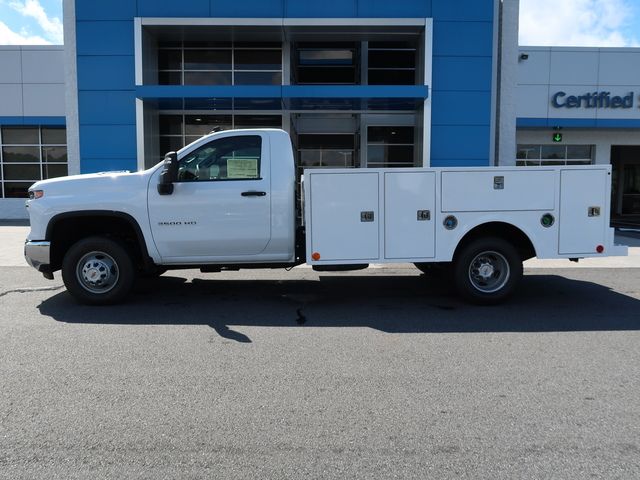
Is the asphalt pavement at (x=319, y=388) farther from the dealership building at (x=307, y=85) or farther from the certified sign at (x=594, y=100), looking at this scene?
the certified sign at (x=594, y=100)

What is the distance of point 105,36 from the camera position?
17.9m

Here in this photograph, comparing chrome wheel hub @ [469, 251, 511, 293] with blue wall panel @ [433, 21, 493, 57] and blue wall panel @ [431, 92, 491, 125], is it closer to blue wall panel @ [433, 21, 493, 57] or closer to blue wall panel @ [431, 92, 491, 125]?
blue wall panel @ [431, 92, 491, 125]

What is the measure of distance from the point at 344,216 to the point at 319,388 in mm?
3127

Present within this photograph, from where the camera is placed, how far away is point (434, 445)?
3.43 metres

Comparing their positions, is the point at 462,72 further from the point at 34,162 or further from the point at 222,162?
the point at 34,162

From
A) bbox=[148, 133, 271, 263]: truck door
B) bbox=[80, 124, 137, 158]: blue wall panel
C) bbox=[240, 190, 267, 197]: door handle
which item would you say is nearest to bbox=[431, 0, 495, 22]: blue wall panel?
bbox=[80, 124, 137, 158]: blue wall panel

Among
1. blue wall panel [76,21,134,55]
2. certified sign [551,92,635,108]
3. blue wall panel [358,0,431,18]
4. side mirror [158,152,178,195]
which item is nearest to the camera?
side mirror [158,152,178,195]

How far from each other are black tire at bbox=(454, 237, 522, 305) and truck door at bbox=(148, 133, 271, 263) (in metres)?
2.69

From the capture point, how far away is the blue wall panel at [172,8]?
58.4 feet

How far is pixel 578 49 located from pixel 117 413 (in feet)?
79.9

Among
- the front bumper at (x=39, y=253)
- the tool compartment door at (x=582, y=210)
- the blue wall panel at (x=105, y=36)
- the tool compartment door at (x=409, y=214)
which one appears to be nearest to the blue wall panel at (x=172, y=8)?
the blue wall panel at (x=105, y=36)

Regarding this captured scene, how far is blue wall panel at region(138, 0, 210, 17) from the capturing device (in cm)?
1780

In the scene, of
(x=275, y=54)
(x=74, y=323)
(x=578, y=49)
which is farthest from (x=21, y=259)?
(x=578, y=49)

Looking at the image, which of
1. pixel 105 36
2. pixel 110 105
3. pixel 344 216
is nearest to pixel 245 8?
pixel 105 36
